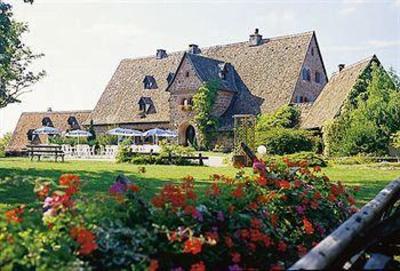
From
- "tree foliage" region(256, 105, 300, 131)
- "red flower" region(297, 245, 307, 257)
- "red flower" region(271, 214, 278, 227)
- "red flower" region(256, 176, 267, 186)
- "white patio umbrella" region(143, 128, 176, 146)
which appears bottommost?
"red flower" region(297, 245, 307, 257)

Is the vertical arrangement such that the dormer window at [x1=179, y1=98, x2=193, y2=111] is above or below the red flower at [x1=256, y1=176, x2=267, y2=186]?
above

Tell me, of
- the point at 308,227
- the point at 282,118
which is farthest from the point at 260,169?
the point at 282,118

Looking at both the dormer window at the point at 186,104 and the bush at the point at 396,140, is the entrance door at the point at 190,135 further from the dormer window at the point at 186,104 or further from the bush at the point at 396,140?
the bush at the point at 396,140

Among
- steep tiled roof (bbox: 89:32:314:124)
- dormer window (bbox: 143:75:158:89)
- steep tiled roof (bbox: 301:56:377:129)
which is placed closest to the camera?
steep tiled roof (bbox: 301:56:377:129)

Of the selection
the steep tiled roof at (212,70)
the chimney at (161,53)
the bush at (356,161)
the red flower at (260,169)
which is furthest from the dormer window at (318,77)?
the red flower at (260,169)

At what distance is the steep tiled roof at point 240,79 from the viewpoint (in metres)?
45.8

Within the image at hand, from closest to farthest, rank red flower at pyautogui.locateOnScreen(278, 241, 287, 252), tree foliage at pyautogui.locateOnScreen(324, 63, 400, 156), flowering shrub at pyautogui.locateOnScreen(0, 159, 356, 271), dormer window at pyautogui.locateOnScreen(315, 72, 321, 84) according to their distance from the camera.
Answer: flowering shrub at pyautogui.locateOnScreen(0, 159, 356, 271)
red flower at pyautogui.locateOnScreen(278, 241, 287, 252)
tree foliage at pyautogui.locateOnScreen(324, 63, 400, 156)
dormer window at pyautogui.locateOnScreen(315, 72, 321, 84)

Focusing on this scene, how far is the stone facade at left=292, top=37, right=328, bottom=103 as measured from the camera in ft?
149

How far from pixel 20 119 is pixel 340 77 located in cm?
4141

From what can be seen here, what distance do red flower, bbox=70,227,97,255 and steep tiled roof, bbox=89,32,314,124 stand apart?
1595 inches

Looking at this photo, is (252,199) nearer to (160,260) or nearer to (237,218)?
(237,218)

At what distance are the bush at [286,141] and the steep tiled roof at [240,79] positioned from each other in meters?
9.65

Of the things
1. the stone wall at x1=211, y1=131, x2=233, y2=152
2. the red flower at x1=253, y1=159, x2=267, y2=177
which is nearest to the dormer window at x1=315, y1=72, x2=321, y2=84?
the stone wall at x1=211, y1=131, x2=233, y2=152

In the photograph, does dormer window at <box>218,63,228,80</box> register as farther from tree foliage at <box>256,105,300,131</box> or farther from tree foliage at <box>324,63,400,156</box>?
tree foliage at <box>324,63,400,156</box>
